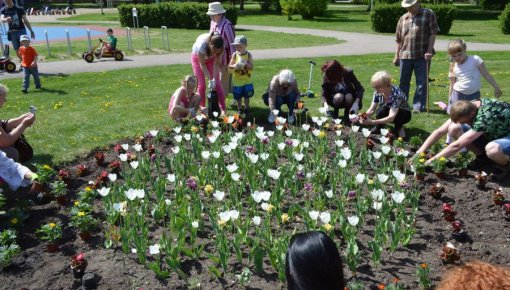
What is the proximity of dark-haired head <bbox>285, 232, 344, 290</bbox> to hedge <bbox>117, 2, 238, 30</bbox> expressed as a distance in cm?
2577

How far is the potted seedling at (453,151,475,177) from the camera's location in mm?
5520

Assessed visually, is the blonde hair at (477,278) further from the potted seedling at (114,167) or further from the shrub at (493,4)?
the shrub at (493,4)

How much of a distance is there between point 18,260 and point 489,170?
4.76 m

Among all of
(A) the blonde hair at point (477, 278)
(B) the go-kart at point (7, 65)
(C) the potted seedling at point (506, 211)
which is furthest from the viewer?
(B) the go-kart at point (7, 65)

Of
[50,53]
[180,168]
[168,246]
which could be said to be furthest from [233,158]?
[50,53]

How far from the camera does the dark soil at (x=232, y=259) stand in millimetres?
3795

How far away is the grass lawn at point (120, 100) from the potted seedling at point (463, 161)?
1.42 metres

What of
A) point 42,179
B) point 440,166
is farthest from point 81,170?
point 440,166

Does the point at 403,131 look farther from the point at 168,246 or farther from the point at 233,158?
the point at 168,246

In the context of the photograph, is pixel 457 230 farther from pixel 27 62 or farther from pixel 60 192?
pixel 27 62

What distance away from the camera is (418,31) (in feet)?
25.9

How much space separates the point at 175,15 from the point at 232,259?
26.1m

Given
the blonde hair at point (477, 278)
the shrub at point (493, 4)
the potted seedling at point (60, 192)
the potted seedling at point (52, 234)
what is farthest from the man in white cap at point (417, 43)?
the shrub at point (493, 4)

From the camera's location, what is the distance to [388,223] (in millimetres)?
4199
